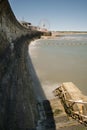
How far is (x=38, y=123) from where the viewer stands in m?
8.03

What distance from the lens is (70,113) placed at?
9.18 m

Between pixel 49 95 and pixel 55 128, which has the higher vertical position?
pixel 49 95

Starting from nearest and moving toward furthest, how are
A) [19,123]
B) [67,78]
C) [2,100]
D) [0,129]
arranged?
[0,129] → [2,100] → [19,123] → [67,78]

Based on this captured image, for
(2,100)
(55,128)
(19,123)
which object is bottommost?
(55,128)

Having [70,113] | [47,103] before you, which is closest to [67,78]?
[47,103]

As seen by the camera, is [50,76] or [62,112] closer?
[62,112]

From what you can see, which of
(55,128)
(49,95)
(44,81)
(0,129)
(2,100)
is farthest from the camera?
(44,81)

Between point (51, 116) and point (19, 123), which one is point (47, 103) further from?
point (19, 123)

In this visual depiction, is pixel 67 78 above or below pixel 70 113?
above

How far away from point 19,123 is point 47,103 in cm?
488

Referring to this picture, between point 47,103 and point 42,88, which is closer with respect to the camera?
point 47,103

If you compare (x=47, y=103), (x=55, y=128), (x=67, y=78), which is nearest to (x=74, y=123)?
(x=55, y=128)

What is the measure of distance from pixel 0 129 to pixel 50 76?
1495 centimetres

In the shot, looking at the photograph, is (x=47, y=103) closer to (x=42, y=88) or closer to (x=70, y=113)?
(x=70, y=113)
